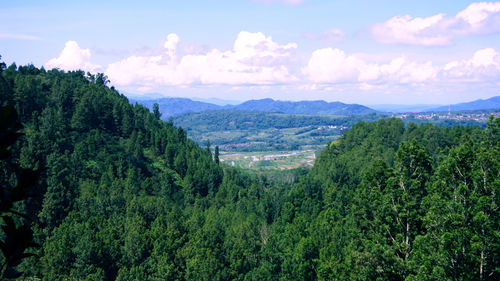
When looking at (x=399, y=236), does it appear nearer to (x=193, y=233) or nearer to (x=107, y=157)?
(x=193, y=233)

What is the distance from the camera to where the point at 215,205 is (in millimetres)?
83500

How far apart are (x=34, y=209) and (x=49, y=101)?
4312 centimetres

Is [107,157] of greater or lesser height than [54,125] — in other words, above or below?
below

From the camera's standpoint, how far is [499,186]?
2180 cm

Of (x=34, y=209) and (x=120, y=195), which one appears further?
(x=120, y=195)

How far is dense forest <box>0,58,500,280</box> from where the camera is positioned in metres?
22.0

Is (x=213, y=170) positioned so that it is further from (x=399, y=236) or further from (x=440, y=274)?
(x=440, y=274)

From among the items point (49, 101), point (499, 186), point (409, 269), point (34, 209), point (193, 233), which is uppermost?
point (49, 101)

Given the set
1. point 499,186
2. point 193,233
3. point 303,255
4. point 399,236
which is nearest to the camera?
point 499,186

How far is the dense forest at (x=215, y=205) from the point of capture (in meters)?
22.0

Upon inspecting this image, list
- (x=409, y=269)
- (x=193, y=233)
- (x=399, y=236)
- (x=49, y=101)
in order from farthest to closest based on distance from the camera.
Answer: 1. (x=49, y=101)
2. (x=193, y=233)
3. (x=399, y=236)
4. (x=409, y=269)

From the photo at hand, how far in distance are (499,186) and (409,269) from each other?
24.4ft

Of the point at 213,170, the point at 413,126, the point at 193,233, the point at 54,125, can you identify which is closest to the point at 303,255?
the point at 193,233

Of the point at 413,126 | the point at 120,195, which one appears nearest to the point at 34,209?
the point at 120,195
